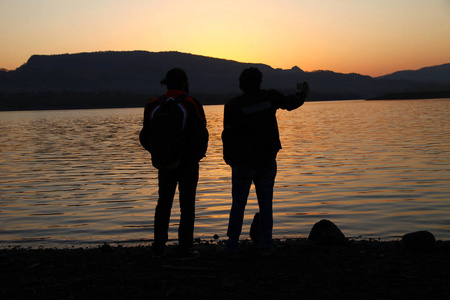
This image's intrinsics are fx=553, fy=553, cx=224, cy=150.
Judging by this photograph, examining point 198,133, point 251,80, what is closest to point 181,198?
point 198,133

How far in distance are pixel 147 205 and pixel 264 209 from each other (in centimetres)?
666

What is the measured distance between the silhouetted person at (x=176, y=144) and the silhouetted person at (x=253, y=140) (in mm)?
374

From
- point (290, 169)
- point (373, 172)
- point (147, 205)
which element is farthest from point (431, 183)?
point (147, 205)

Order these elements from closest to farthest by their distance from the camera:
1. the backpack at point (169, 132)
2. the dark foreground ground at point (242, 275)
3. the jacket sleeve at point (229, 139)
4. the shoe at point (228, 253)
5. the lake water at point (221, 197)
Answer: the dark foreground ground at point (242, 275), the backpack at point (169, 132), the jacket sleeve at point (229, 139), the shoe at point (228, 253), the lake water at point (221, 197)

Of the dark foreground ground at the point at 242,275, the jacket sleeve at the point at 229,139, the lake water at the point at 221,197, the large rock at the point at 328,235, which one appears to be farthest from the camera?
the lake water at the point at 221,197

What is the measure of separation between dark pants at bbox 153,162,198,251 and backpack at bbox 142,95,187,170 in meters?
0.17

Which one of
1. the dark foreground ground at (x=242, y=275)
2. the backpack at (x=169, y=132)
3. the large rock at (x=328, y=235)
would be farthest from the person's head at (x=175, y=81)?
the large rock at (x=328, y=235)

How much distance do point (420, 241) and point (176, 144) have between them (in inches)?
128

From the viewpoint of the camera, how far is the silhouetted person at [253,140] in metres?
6.57

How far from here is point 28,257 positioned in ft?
23.5

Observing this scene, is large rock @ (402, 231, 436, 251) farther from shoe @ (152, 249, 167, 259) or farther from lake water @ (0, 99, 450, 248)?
shoe @ (152, 249, 167, 259)

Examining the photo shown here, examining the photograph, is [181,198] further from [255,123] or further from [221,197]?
[221,197]

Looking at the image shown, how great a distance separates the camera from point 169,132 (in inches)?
257

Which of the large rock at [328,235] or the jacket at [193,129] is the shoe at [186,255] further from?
the large rock at [328,235]
